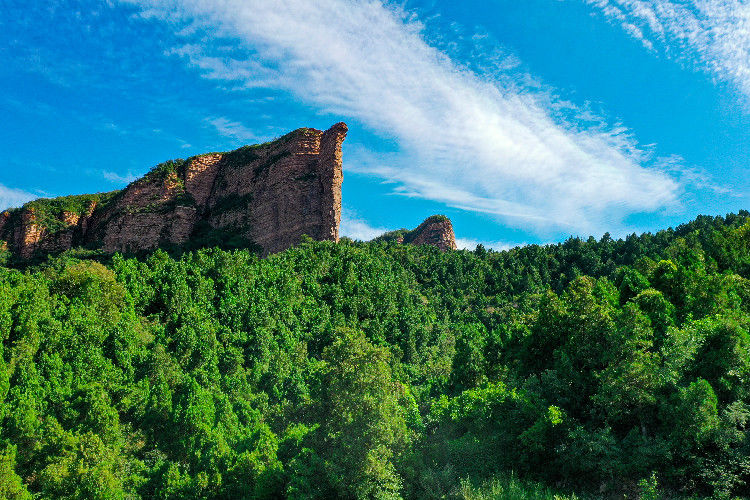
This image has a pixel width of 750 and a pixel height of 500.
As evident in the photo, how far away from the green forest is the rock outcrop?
17857 millimetres

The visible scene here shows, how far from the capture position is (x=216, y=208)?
61.8 metres

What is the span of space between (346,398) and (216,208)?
4585 centimetres

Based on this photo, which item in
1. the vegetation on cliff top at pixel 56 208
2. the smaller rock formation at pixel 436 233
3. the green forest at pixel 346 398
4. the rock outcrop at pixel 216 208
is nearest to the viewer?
the green forest at pixel 346 398

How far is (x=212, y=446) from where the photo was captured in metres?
25.4

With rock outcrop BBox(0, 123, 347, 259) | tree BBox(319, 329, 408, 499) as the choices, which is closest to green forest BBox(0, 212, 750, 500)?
tree BBox(319, 329, 408, 499)

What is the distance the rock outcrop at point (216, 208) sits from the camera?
186ft

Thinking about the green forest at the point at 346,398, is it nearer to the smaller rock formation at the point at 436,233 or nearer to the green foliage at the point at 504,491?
the green foliage at the point at 504,491

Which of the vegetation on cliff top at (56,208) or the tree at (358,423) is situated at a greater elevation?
the vegetation on cliff top at (56,208)

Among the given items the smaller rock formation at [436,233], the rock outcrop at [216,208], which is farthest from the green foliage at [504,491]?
the smaller rock formation at [436,233]

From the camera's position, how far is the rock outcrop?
56781mm

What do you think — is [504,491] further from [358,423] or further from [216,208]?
[216,208]

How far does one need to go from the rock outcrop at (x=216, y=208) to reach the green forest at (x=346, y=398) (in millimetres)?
17857

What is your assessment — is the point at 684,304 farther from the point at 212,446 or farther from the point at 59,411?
the point at 59,411

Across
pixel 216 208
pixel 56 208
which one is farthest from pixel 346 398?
pixel 56 208
